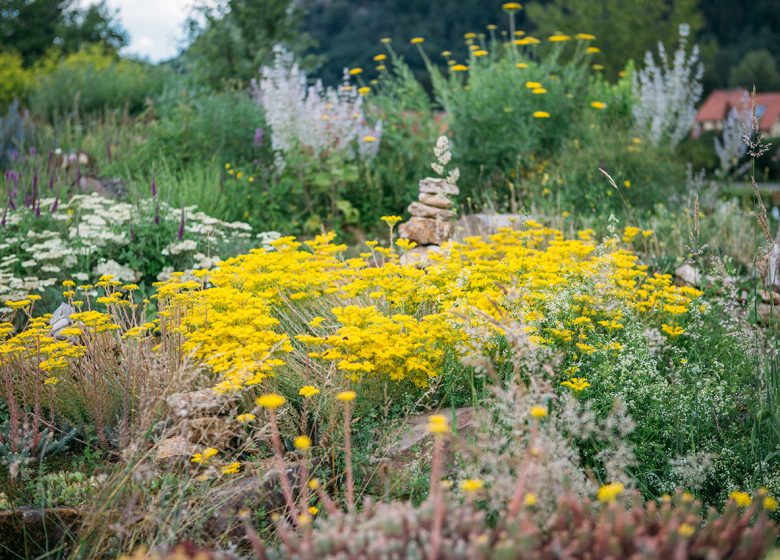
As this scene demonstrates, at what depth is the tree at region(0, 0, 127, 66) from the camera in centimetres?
2264

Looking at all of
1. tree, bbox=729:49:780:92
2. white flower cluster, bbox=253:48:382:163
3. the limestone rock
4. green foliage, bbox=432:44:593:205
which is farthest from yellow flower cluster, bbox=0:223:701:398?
tree, bbox=729:49:780:92

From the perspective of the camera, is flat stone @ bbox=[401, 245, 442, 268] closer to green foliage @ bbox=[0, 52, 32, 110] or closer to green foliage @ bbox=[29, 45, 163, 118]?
green foliage @ bbox=[29, 45, 163, 118]

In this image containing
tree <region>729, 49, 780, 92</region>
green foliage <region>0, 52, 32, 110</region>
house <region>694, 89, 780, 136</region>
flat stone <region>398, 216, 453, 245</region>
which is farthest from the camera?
tree <region>729, 49, 780, 92</region>

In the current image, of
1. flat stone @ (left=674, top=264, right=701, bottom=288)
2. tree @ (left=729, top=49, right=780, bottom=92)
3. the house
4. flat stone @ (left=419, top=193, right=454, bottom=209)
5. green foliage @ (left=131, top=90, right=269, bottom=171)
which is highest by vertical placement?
green foliage @ (left=131, top=90, right=269, bottom=171)

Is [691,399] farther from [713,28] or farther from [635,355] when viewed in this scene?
[713,28]

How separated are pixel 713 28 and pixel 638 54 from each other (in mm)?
24323

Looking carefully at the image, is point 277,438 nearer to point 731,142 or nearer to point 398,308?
point 398,308

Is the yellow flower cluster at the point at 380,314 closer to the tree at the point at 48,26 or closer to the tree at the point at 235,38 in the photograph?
the tree at the point at 235,38

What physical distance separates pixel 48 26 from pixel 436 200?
2198 centimetres

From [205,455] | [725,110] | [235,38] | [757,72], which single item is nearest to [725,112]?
[725,110]

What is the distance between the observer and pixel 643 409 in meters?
3.65

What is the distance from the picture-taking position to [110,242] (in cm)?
569

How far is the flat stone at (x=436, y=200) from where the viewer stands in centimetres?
591

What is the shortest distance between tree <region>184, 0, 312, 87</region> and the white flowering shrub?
5819mm
